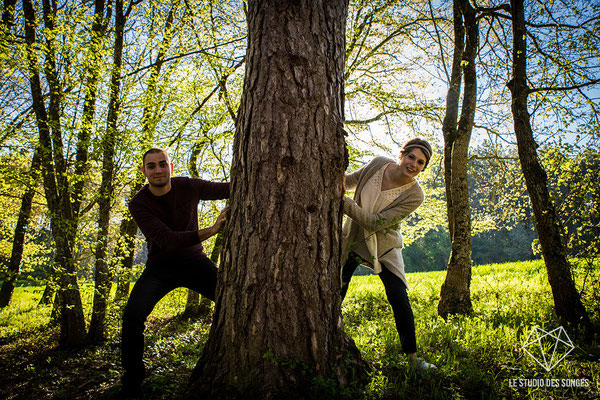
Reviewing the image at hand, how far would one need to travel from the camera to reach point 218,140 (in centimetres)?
704

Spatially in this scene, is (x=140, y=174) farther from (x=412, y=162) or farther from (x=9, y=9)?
(x=412, y=162)

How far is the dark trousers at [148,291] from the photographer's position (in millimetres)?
2389

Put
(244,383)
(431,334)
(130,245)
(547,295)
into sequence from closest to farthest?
(244,383) < (431,334) < (547,295) < (130,245)

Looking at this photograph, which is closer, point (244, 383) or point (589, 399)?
point (244, 383)

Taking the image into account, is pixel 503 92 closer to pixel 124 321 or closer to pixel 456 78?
pixel 456 78

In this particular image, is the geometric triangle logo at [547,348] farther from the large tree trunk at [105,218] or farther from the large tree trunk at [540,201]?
the large tree trunk at [105,218]

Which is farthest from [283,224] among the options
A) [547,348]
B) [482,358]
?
[547,348]

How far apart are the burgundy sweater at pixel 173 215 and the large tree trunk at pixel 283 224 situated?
76 cm

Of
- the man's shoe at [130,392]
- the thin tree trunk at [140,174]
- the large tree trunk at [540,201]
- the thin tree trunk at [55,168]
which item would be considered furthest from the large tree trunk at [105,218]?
the large tree trunk at [540,201]

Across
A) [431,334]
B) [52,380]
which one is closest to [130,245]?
[52,380]

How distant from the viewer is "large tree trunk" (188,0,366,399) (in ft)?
5.82

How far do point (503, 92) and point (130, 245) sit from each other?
7.93m

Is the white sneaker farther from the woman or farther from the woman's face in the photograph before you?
the woman's face

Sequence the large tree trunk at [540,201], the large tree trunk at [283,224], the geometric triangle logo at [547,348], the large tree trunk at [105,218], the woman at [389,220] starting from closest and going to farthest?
the large tree trunk at [283,224], the woman at [389,220], the geometric triangle logo at [547,348], the large tree trunk at [540,201], the large tree trunk at [105,218]
